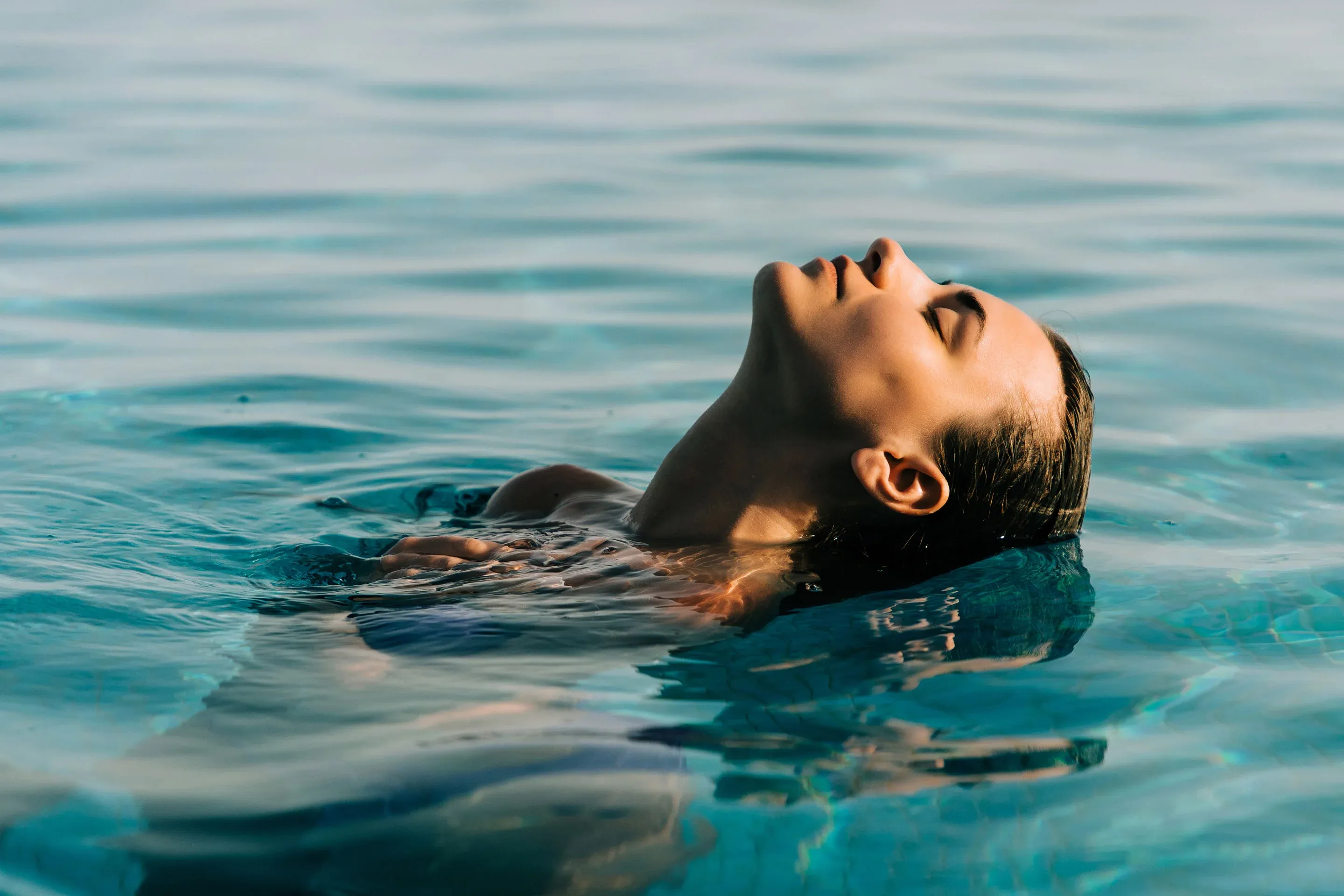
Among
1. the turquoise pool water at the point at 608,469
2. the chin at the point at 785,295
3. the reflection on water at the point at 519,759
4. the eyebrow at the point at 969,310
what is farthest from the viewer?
the eyebrow at the point at 969,310

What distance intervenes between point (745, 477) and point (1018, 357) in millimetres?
853

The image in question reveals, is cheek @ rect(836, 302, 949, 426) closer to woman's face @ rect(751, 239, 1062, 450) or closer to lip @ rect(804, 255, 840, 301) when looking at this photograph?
woman's face @ rect(751, 239, 1062, 450)

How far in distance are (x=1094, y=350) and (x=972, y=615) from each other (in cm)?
319

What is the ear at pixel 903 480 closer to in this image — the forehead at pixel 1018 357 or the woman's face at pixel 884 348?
the woman's face at pixel 884 348

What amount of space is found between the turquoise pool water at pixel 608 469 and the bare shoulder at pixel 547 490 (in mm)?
422

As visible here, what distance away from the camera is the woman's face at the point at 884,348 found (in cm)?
400

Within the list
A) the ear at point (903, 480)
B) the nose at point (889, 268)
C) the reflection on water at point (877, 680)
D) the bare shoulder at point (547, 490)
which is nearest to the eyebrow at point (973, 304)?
the nose at point (889, 268)

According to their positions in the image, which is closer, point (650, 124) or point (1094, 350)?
point (1094, 350)

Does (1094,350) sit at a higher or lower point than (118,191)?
lower

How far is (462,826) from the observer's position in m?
2.88

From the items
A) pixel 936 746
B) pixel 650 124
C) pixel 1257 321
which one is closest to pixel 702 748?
pixel 936 746

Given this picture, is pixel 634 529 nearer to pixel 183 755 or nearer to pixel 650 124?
pixel 183 755

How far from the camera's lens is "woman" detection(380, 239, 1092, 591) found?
13.2 feet

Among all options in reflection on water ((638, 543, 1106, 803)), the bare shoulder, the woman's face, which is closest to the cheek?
the woman's face
